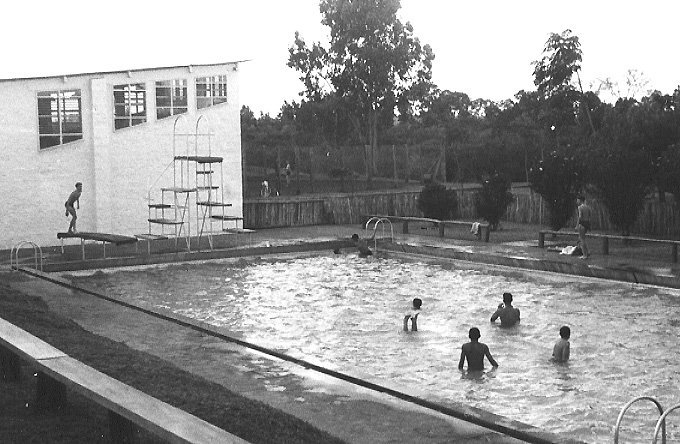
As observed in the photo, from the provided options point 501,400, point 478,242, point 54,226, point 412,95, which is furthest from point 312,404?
point 412,95

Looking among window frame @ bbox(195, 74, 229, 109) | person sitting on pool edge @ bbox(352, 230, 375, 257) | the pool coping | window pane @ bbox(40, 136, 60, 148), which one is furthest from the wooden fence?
window pane @ bbox(40, 136, 60, 148)

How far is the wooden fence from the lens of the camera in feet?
99.2

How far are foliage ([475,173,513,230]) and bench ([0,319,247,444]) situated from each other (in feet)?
Result: 64.7

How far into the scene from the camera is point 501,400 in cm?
1095

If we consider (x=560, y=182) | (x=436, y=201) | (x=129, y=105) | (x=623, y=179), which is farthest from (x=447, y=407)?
(x=436, y=201)

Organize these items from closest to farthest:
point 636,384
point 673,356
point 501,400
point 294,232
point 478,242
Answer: point 501,400
point 636,384
point 673,356
point 478,242
point 294,232

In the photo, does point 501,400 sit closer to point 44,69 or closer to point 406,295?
point 406,295

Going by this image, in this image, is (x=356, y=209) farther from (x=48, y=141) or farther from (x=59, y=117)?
(x=48, y=141)

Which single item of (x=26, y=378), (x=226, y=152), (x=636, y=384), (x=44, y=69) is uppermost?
(x=44, y=69)

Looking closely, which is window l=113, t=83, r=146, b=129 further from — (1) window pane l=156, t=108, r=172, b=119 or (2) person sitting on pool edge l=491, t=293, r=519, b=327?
(2) person sitting on pool edge l=491, t=293, r=519, b=327

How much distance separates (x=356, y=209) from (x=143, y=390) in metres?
24.3

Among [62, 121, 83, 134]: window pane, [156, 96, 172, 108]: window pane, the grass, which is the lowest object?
the grass

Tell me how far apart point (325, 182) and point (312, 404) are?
28.5 meters

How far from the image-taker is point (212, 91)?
2912cm
